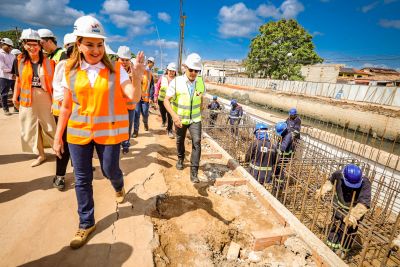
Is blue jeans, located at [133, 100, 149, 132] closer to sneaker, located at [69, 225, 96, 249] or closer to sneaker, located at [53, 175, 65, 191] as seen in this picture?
sneaker, located at [53, 175, 65, 191]

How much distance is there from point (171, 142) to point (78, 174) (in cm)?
403

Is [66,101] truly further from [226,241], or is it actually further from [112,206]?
[226,241]

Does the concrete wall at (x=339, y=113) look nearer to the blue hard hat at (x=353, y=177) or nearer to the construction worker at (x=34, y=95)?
the blue hard hat at (x=353, y=177)

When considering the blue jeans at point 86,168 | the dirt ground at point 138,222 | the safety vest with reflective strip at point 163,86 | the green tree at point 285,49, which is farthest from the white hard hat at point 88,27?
the green tree at point 285,49

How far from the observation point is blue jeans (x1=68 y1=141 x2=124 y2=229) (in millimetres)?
2100

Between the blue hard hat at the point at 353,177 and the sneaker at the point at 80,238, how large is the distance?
3.50 m

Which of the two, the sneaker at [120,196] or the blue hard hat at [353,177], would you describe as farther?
the blue hard hat at [353,177]

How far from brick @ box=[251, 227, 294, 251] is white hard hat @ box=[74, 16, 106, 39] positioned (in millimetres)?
2510

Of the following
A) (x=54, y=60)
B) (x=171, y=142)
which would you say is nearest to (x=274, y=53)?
(x=171, y=142)

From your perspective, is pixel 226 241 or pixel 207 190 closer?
pixel 226 241

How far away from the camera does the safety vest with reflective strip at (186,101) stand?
145 inches

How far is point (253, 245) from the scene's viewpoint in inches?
102

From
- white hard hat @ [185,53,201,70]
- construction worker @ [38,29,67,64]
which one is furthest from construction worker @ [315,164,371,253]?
construction worker @ [38,29,67,64]

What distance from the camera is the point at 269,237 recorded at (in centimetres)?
261
